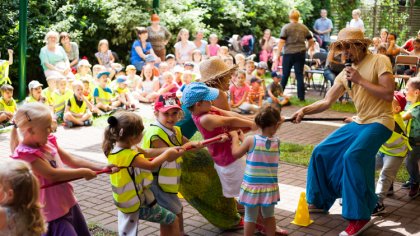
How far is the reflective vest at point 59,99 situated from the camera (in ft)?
36.9

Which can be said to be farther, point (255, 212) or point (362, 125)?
point (362, 125)

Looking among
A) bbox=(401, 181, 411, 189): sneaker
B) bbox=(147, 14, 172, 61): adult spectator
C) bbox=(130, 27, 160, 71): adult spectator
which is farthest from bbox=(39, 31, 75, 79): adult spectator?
bbox=(401, 181, 411, 189): sneaker

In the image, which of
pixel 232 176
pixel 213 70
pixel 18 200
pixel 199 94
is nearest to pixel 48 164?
pixel 18 200

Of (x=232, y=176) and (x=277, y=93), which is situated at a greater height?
(x=232, y=176)

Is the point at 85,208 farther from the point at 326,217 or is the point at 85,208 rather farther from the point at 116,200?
the point at 326,217

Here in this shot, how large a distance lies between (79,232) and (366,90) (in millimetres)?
3000

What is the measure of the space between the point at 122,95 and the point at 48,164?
903cm

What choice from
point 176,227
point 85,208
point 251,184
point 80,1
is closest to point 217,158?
point 251,184

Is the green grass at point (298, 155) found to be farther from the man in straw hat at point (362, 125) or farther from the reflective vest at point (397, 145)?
the man in straw hat at point (362, 125)

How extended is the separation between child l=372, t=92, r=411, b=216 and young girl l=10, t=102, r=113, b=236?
3527mm

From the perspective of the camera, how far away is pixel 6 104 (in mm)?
10141

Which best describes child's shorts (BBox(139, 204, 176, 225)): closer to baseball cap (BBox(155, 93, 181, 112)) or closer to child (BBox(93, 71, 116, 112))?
baseball cap (BBox(155, 93, 181, 112))

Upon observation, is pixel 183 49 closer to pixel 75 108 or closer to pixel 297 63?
pixel 297 63

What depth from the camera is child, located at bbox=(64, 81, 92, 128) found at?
35.5 feet
